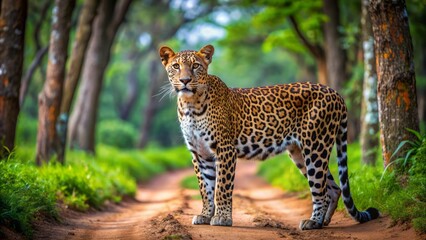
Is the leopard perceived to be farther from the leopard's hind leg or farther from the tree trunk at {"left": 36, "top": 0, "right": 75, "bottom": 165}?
the tree trunk at {"left": 36, "top": 0, "right": 75, "bottom": 165}

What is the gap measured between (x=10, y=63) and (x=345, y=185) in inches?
251

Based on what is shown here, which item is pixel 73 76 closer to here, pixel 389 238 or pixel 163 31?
pixel 389 238

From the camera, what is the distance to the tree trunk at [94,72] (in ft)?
66.5

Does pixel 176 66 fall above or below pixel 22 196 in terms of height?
above

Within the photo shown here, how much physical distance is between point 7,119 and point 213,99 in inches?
176

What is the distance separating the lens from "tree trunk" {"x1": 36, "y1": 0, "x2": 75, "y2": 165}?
45.9ft

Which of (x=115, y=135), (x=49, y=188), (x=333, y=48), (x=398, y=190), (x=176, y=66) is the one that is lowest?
(x=115, y=135)

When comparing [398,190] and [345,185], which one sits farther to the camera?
[398,190]

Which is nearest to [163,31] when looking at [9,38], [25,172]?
[9,38]

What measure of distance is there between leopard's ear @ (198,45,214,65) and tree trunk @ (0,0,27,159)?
4.11 metres

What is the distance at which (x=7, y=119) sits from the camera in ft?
37.8

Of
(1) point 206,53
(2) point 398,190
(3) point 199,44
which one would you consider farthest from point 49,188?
(3) point 199,44

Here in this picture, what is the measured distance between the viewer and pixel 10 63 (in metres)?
11.5

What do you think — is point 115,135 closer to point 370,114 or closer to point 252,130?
point 370,114
